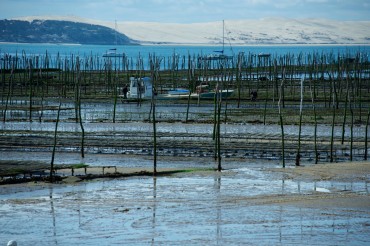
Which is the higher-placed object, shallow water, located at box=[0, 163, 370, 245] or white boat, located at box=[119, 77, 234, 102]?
white boat, located at box=[119, 77, 234, 102]

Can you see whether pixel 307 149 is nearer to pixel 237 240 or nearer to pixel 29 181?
pixel 29 181

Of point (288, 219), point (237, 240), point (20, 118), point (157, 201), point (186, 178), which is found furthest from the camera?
point (20, 118)

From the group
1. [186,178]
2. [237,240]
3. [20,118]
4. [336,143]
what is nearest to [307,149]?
[336,143]

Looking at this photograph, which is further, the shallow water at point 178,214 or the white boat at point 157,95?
the white boat at point 157,95

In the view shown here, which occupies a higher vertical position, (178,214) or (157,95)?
(157,95)

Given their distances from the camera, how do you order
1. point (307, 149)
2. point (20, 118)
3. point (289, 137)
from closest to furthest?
point (307, 149) → point (289, 137) → point (20, 118)

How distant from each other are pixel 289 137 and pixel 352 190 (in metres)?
8.68

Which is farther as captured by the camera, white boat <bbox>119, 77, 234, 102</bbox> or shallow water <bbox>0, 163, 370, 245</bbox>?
white boat <bbox>119, 77, 234, 102</bbox>

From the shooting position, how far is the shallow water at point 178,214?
51.8 ft

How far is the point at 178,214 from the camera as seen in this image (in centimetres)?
1770

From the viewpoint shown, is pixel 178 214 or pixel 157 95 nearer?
pixel 178 214

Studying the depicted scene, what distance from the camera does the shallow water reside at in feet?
51.8

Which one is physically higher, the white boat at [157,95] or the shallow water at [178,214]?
the white boat at [157,95]

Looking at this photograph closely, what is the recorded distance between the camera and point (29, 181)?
2088 centimetres
